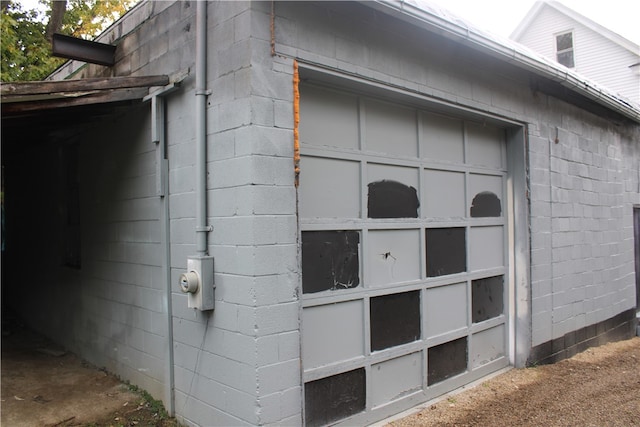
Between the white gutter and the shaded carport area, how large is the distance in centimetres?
196

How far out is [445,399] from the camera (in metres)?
4.61

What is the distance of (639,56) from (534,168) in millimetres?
14249

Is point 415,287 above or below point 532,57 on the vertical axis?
below

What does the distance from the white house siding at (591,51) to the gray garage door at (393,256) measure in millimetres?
13924

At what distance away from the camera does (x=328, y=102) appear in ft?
12.5

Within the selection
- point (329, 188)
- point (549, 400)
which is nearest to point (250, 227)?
point (329, 188)

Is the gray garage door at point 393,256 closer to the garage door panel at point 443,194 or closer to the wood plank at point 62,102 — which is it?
the garage door panel at point 443,194

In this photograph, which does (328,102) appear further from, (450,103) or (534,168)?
(534,168)

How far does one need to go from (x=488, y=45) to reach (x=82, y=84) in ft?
11.5

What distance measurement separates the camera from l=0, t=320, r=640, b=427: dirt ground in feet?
13.4

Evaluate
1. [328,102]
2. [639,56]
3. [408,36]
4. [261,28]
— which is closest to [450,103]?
[408,36]

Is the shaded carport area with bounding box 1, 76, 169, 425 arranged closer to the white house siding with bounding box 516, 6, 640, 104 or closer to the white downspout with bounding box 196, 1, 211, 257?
the white downspout with bounding box 196, 1, 211, 257

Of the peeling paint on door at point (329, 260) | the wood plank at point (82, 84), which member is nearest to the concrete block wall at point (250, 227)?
the peeling paint on door at point (329, 260)

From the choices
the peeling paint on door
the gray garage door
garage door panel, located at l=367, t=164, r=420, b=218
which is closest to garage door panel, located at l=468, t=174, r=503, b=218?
the gray garage door
